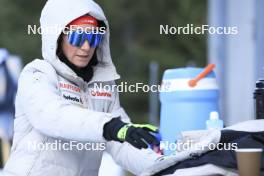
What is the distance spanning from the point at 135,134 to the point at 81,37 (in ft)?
2.67

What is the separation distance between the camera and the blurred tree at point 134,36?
2575 cm

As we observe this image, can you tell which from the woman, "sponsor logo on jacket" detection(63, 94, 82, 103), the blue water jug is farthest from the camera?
the blue water jug

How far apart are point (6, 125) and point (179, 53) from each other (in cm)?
1647

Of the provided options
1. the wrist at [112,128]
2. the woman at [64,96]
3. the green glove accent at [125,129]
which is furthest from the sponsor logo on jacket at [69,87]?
the green glove accent at [125,129]

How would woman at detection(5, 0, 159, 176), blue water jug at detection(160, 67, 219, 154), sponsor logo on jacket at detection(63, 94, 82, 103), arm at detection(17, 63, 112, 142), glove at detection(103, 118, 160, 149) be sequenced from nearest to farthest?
glove at detection(103, 118, 160, 149), arm at detection(17, 63, 112, 142), woman at detection(5, 0, 159, 176), sponsor logo on jacket at detection(63, 94, 82, 103), blue water jug at detection(160, 67, 219, 154)

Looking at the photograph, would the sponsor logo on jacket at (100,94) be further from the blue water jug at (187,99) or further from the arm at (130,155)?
the blue water jug at (187,99)

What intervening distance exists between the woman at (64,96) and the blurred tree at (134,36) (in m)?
19.6

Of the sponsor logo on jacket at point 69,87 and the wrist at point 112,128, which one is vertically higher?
the sponsor logo on jacket at point 69,87

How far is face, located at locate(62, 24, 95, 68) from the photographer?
438 centimetres

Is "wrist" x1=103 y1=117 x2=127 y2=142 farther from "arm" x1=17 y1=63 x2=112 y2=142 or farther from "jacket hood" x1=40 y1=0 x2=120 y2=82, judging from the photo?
"jacket hood" x1=40 y1=0 x2=120 y2=82

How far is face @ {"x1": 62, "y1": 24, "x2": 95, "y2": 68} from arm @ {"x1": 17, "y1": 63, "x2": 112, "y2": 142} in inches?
Answer: 5.4

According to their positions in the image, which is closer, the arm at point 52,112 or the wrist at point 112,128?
the wrist at point 112,128

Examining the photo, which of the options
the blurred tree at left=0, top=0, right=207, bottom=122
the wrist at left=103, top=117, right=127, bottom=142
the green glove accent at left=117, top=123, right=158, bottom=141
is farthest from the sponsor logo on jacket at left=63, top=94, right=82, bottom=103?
the blurred tree at left=0, top=0, right=207, bottom=122

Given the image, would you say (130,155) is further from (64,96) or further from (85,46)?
(85,46)
